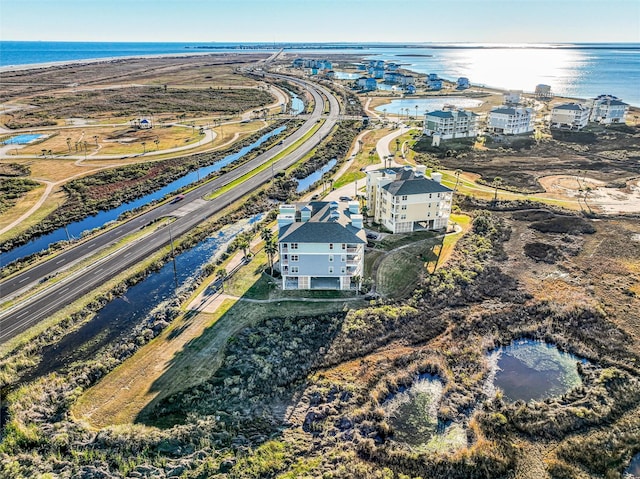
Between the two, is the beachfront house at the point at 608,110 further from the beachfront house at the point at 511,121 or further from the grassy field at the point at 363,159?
the grassy field at the point at 363,159

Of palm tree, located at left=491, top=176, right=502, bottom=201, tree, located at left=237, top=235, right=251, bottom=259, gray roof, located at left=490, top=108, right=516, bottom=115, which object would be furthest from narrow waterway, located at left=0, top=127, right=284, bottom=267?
gray roof, located at left=490, top=108, right=516, bottom=115

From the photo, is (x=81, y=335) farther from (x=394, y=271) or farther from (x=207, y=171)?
(x=207, y=171)

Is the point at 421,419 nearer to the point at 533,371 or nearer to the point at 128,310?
the point at 533,371

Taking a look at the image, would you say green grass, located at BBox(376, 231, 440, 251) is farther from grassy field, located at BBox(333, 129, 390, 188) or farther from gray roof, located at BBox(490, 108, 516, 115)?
gray roof, located at BBox(490, 108, 516, 115)

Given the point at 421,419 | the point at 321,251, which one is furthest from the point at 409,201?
the point at 421,419

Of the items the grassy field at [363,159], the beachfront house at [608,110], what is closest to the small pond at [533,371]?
the grassy field at [363,159]

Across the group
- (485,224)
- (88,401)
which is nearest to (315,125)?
(485,224)
